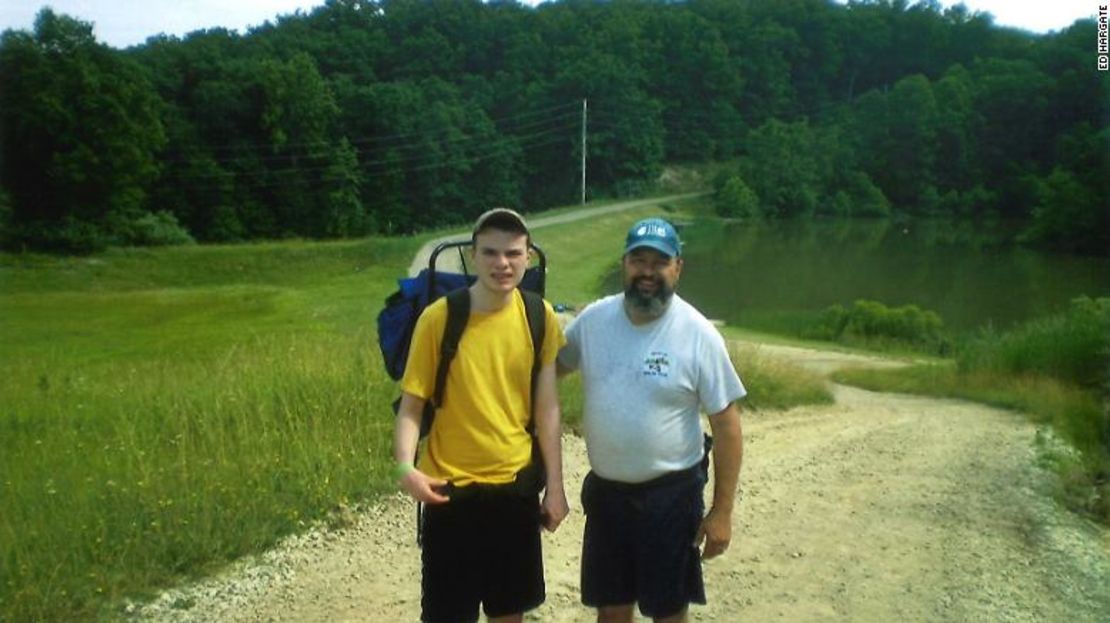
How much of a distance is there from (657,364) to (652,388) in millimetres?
81

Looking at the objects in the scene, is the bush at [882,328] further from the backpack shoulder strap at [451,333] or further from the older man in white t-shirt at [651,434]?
the backpack shoulder strap at [451,333]

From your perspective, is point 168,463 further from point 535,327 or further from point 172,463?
point 535,327

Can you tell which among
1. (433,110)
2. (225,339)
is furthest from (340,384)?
(433,110)

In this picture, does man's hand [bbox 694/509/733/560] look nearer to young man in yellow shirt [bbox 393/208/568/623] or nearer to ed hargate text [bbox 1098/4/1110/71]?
young man in yellow shirt [bbox 393/208/568/623]

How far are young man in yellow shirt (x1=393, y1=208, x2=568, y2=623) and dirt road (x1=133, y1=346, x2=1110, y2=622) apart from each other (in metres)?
1.31

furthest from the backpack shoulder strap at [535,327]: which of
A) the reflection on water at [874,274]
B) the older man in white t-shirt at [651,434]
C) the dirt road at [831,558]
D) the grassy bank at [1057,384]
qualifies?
the reflection on water at [874,274]

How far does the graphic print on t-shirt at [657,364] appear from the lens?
3.48m

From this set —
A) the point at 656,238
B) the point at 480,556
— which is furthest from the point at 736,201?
the point at 480,556

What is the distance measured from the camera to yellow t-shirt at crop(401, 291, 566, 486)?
348cm

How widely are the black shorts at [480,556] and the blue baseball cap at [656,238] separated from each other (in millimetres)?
936

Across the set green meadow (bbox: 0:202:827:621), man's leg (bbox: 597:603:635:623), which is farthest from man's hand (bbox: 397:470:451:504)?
green meadow (bbox: 0:202:827:621)

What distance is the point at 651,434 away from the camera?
353 cm

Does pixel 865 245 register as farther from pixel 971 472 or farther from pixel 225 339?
pixel 971 472

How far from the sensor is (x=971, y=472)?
26.2 feet
